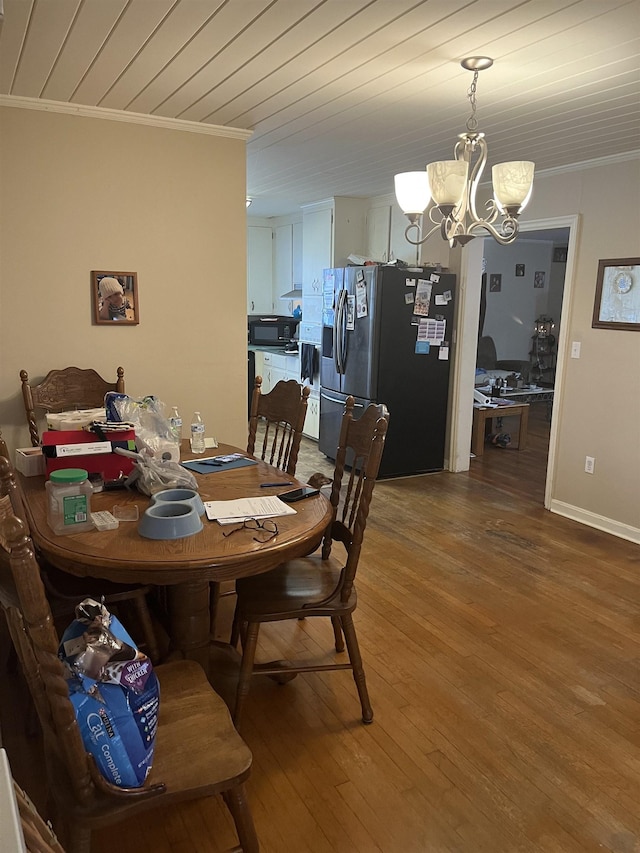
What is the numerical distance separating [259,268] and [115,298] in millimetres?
4369

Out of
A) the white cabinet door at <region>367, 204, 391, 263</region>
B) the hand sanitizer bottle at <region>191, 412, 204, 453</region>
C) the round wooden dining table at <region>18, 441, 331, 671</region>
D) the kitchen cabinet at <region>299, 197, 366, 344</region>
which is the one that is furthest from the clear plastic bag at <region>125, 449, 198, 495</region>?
the kitchen cabinet at <region>299, 197, 366, 344</region>

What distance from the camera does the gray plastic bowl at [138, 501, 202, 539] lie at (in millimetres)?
1750

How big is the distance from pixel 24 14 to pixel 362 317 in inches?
124

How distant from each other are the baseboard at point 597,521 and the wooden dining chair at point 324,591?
244cm

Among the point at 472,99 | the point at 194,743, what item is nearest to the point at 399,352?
the point at 472,99

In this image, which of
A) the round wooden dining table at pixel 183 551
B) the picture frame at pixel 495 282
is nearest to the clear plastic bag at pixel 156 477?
the round wooden dining table at pixel 183 551

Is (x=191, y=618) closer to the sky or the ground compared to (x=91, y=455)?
closer to the ground

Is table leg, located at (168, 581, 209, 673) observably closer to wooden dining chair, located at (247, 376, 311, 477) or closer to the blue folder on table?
the blue folder on table

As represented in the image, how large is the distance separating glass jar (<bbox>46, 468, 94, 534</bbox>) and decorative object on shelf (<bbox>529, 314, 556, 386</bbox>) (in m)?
8.13

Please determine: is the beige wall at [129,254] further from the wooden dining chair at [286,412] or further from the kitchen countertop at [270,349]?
the kitchen countertop at [270,349]

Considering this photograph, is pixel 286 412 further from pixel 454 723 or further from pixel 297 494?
pixel 454 723

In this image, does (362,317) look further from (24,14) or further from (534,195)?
(24,14)

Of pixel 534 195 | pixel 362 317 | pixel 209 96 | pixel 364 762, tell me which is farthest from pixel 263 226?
pixel 364 762

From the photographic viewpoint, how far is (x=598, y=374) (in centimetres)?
402
